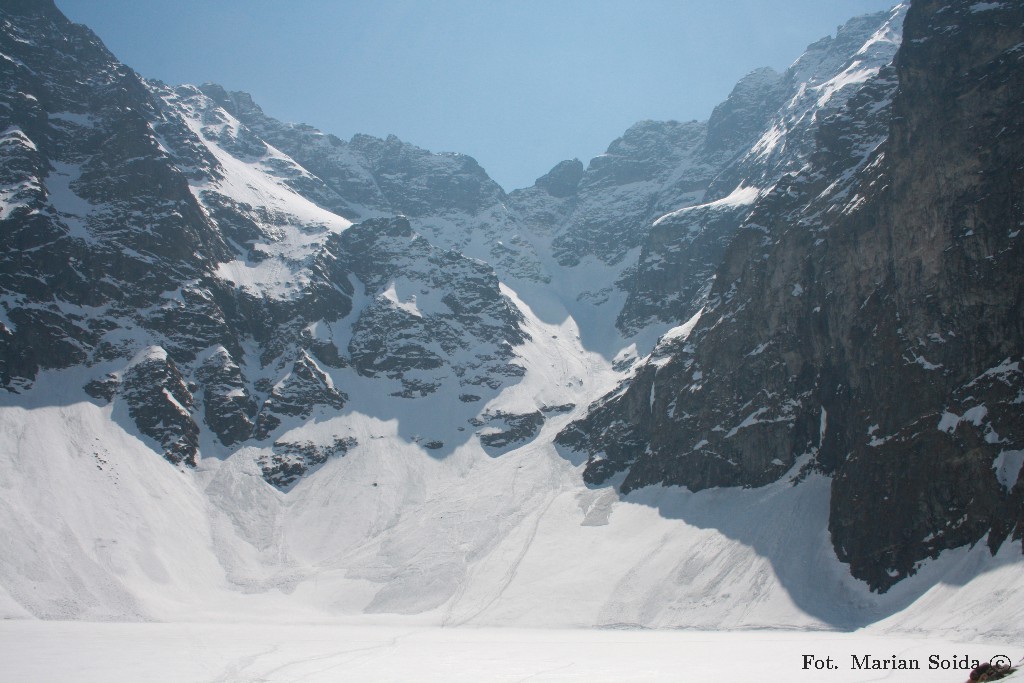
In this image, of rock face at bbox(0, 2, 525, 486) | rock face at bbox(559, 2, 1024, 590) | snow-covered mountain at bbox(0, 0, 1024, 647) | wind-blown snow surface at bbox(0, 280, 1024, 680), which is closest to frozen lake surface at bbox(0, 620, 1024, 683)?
wind-blown snow surface at bbox(0, 280, 1024, 680)

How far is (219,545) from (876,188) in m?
102

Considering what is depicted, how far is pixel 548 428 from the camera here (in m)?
155

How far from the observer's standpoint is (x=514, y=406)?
529 feet

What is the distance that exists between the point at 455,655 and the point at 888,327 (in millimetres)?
61854

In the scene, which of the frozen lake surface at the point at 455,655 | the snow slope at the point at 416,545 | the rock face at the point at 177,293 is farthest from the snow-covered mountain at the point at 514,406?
the frozen lake surface at the point at 455,655

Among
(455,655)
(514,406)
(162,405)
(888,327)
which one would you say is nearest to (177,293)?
(162,405)

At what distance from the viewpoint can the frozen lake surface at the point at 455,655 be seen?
41562mm

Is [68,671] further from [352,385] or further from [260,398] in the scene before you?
[352,385]

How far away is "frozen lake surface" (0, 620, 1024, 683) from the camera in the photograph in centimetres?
4156

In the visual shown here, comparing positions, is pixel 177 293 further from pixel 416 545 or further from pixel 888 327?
pixel 888 327

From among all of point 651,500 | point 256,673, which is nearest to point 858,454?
point 651,500

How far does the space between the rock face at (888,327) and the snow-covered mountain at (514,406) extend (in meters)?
0.33

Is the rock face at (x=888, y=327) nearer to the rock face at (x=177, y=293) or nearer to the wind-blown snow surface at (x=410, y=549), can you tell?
the wind-blown snow surface at (x=410, y=549)

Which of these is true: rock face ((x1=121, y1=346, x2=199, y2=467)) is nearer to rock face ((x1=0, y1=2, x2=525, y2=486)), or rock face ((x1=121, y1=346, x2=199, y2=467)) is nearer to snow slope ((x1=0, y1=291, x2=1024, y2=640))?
rock face ((x1=0, y1=2, x2=525, y2=486))
